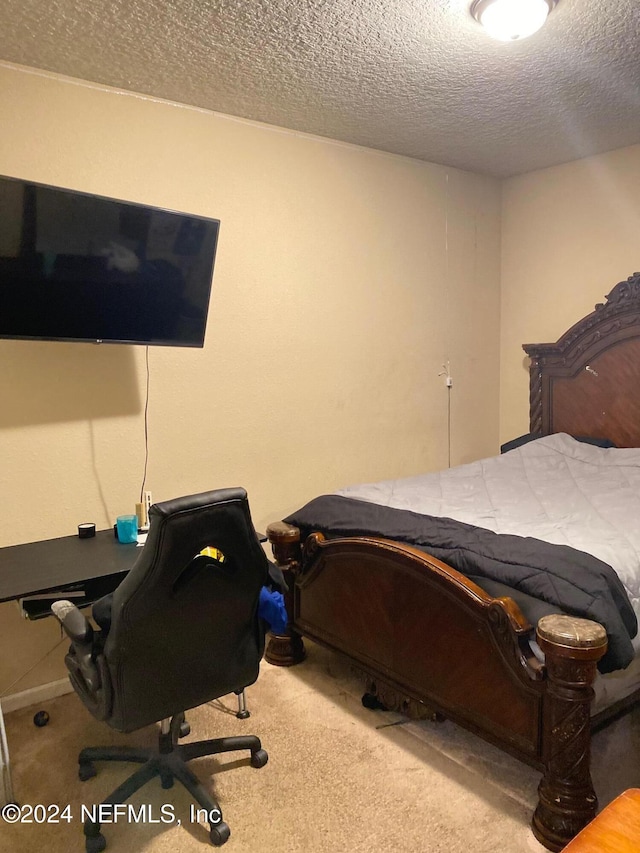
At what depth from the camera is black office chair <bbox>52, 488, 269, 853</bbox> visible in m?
1.69

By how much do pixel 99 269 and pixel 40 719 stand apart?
1.82 meters

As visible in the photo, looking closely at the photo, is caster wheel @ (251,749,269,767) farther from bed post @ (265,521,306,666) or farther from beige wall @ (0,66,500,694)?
beige wall @ (0,66,500,694)

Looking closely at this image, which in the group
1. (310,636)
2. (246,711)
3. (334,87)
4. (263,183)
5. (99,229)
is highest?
(334,87)

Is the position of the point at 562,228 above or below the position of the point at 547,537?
above

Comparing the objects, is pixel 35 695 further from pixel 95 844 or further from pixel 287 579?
pixel 287 579

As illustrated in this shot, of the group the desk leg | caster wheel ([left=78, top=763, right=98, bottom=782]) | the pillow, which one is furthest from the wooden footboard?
the pillow

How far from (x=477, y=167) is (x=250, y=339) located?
2.04 metres

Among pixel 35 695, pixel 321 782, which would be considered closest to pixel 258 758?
pixel 321 782

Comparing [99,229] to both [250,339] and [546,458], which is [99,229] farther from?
[546,458]

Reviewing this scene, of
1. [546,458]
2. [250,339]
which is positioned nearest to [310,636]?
[250,339]

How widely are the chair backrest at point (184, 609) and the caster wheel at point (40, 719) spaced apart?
93cm

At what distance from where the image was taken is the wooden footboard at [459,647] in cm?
175

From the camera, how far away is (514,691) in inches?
74.1

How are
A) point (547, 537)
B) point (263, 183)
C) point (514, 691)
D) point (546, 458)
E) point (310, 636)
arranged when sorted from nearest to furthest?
point (514, 691)
point (547, 537)
point (310, 636)
point (263, 183)
point (546, 458)
